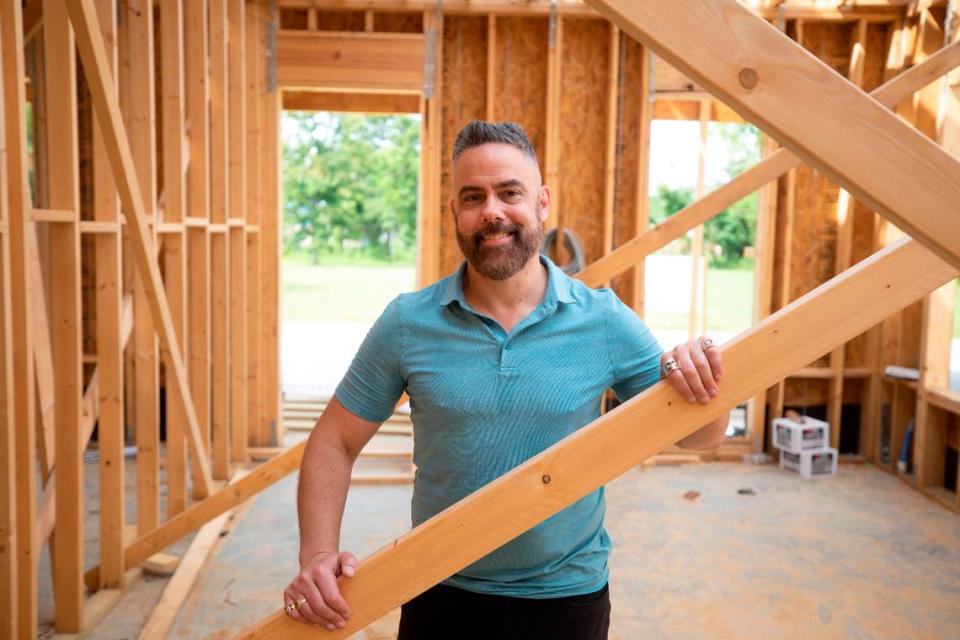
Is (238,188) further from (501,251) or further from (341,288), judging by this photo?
(341,288)

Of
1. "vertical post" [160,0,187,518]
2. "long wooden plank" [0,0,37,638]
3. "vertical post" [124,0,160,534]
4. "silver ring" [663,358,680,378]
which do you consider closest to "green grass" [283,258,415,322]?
"vertical post" [160,0,187,518]

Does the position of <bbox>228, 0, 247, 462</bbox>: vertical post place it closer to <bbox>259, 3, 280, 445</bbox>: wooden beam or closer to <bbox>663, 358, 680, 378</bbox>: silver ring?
<bbox>259, 3, 280, 445</bbox>: wooden beam

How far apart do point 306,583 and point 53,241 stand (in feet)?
8.74

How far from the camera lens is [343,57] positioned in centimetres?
686

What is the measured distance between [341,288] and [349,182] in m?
5.92

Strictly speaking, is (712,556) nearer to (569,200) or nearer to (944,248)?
(569,200)

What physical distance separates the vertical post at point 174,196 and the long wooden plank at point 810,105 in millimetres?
4211

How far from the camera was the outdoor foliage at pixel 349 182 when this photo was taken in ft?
85.6

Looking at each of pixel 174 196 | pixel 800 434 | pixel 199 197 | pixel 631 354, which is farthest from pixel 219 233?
pixel 800 434

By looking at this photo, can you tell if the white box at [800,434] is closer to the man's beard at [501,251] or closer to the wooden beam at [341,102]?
the wooden beam at [341,102]

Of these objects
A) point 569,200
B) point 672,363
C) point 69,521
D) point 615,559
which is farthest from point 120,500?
point 569,200

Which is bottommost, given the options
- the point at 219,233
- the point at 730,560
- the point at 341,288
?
the point at 730,560

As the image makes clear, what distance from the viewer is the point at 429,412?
1736 mm

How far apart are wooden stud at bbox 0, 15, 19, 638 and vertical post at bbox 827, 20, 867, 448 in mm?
6198
